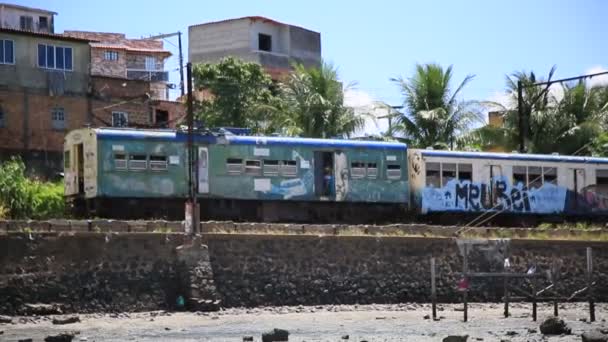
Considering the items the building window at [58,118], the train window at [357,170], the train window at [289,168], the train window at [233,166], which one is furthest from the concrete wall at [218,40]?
the train window at [233,166]

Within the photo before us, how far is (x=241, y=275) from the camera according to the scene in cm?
3416

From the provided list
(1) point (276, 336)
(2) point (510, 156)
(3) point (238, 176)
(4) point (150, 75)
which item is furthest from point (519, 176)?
(4) point (150, 75)

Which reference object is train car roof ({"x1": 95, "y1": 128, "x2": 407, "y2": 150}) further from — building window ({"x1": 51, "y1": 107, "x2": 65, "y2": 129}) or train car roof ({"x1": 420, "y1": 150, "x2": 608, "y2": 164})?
building window ({"x1": 51, "y1": 107, "x2": 65, "y2": 129})

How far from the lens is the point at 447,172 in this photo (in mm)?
41562

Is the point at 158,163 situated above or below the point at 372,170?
above

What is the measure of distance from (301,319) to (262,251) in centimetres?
322

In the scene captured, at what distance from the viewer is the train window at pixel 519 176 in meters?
42.6

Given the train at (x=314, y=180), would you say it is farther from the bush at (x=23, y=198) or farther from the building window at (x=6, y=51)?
the building window at (x=6, y=51)

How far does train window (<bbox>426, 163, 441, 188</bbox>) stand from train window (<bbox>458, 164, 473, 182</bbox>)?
0.85m

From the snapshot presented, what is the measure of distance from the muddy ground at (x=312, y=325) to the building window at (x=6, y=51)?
20.3 m

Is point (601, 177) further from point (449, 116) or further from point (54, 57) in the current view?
point (54, 57)

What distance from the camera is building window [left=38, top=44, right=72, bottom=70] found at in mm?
49950

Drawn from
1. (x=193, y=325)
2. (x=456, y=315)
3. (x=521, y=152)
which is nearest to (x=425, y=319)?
(x=456, y=315)

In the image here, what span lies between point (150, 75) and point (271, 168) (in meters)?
21.9
